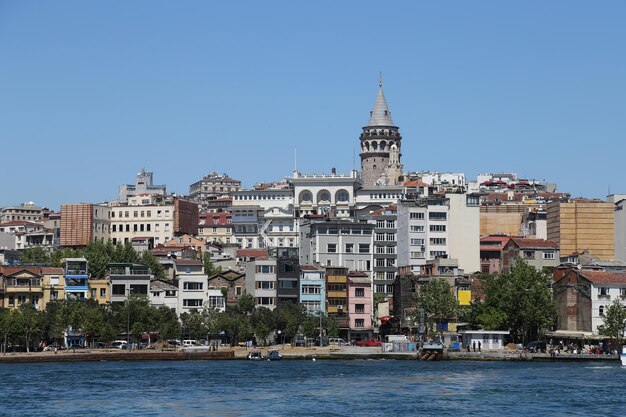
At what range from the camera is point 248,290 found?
117875 millimetres

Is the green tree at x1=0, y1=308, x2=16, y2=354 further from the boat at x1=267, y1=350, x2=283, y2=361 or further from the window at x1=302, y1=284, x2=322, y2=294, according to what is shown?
the window at x1=302, y1=284, x2=322, y2=294

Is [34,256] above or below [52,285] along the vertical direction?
above

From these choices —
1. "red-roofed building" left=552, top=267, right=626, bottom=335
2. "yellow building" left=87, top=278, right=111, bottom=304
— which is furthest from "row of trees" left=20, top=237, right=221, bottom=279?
"red-roofed building" left=552, top=267, right=626, bottom=335

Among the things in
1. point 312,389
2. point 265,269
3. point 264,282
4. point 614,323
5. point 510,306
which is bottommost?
point 312,389

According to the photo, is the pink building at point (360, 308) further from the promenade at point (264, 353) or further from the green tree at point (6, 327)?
the green tree at point (6, 327)

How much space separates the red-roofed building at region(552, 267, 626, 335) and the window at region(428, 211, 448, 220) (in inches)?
1234

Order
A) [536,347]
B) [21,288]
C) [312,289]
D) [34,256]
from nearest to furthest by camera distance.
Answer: [536,347] → [21,288] → [312,289] → [34,256]

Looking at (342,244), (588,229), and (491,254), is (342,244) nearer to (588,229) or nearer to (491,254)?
(491,254)

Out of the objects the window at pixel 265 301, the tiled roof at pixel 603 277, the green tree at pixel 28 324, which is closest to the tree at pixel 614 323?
the tiled roof at pixel 603 277

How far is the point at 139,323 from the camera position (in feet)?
346

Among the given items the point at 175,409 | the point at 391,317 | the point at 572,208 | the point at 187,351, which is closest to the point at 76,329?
the point at 187,351

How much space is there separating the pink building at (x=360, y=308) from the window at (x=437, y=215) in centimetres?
2038

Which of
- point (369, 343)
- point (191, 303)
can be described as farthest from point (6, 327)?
point (369, 343)

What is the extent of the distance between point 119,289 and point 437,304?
88.0 feet
